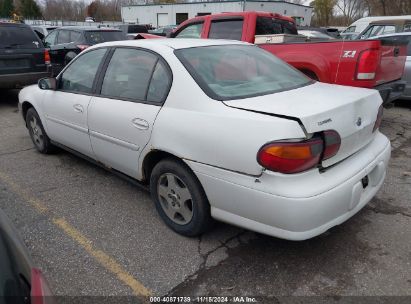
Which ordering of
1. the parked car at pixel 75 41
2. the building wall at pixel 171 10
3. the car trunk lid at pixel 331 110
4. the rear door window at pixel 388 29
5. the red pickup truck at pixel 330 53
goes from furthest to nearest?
the building wall at pixel 171 10, the rear door window at pixel 388 29, the parked car at pixel 75 41, the red pickup truck at pixel 330 53, the car trunk lid at pixel 331 110

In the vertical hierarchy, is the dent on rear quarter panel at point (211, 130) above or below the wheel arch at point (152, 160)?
above

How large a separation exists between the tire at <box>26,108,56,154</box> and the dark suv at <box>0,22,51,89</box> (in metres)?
3.16

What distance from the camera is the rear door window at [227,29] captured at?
22.0 ft

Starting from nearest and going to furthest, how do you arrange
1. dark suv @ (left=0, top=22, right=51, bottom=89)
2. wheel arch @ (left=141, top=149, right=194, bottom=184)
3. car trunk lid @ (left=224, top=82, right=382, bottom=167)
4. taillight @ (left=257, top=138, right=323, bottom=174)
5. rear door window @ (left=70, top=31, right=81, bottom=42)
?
taillight @ (left=257, top=138, right=323, bottom=174) < car trunk lid @ (left=224, top=82, right=382, bottom=167) < wheel arch @ (left=141, top=149, right=194, bottom=184) < dark suv @ (left=0, top=22, right=51, bottom=89) < rear door window @ (left=70, top=31, right=81, bottom=42)

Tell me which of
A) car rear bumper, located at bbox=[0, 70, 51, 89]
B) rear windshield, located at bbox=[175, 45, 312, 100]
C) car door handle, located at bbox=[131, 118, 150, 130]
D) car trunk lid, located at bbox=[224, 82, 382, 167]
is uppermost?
rear windshield, located at bbox=[175, 45, 312, 100]

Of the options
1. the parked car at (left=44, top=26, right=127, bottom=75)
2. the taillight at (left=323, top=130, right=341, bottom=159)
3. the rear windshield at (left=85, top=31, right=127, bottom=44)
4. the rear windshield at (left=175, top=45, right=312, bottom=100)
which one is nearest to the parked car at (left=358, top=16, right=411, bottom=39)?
the rear windshield at (left=85, top=31, right=127, bottom=44)

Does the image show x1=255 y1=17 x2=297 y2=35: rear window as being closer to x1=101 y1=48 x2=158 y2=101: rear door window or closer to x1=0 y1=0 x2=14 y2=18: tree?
x1=101 y1=48 x2=158 y2=101: rear door window

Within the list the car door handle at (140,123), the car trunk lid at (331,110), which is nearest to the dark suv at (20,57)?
the car door handle at (140,123)

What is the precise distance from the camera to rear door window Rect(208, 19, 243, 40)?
6.71m

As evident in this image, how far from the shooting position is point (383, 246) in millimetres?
2967

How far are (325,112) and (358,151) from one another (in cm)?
65

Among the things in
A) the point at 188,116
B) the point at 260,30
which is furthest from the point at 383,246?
the point at 260,30

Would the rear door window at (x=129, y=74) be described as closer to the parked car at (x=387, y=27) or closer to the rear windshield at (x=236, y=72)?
the rear windshield at (x=236, y=72)

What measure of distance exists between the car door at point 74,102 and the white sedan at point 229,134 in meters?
0.02
